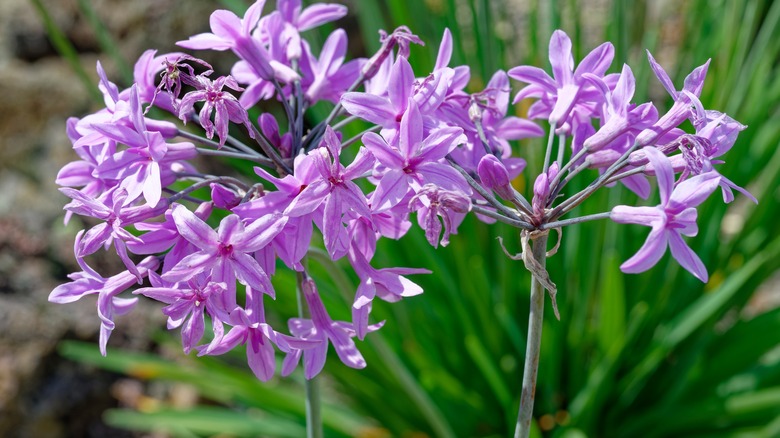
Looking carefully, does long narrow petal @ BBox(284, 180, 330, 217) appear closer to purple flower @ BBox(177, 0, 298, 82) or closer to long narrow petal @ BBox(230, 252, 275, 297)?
long narrow petal @ BBox(230, 252, 275, 297)

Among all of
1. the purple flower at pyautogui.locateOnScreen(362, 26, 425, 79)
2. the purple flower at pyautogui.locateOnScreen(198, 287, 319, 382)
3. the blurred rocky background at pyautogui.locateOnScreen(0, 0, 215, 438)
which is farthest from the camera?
the blurred rocky background at pyautogui.locateOnScreen(0, 0, 215, 438)

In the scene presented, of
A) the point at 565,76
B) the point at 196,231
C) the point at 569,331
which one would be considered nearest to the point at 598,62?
the point at 565,76

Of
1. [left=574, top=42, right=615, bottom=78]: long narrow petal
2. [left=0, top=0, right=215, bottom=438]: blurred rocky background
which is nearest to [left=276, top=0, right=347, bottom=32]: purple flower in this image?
[left=574, top=42, right=615, bottom=78]: long narrow petal

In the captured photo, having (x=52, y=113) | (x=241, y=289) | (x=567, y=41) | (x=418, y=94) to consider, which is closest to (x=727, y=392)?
(x=241, y=289)

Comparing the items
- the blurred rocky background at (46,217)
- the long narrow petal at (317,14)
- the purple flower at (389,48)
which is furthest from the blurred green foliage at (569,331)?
the purple flower at (389,48)

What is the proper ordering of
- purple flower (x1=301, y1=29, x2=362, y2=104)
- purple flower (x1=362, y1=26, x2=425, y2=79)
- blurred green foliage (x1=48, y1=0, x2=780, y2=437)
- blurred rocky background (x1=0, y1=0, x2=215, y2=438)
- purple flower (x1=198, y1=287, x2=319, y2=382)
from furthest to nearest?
1. blurred rocky background (x1=0, y1=0, x2=215, y2=438)
2. blurred green foliage (x1=48, y1=0, x2=780, y2=437)
3. purple flower (x1=301, y1=29, x2=362, y2=104)
4. purple flower (x1=362, y1=26, x2=425, y2=79)
5. purple flower (x1=198, y1=287, x2=319, y2=382)

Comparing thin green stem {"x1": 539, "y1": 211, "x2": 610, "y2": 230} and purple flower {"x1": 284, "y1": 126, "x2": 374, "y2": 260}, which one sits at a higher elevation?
purple flower {"x1": 284, "y1": 126, "x2": 374, "y2": 260}

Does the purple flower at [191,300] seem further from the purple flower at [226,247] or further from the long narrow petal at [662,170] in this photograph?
the long narrow petal at [662,170]
